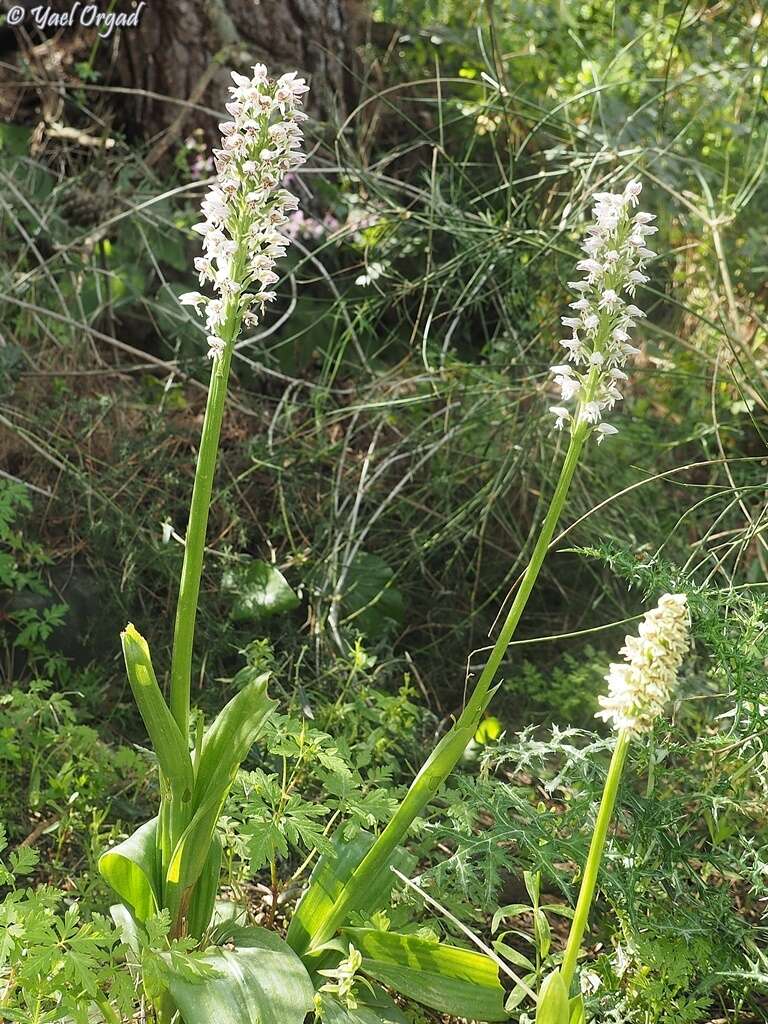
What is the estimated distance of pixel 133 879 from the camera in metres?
1.68

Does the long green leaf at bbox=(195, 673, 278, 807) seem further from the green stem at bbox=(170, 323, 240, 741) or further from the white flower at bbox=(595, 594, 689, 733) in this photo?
the white flower at bbox=(595, 594, 689, 733)

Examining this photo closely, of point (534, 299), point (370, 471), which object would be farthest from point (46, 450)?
point (534, 299)

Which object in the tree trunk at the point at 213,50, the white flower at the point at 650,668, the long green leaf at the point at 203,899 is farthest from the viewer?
the tree trunk at the point at 213,50

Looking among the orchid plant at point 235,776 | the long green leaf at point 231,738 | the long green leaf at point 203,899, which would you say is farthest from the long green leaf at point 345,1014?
the long green leaf at point 231,738

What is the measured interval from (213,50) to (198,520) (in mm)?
2898

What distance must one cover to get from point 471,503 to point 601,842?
161 cm

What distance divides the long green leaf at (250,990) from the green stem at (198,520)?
1.15 feet

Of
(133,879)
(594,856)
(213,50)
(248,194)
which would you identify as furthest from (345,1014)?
(213,50)

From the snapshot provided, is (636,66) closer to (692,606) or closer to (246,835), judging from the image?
(692,606)

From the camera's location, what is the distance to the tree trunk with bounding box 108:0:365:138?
3914mm

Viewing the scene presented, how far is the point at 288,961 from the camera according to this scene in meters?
1.65

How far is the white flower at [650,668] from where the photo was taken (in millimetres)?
1255

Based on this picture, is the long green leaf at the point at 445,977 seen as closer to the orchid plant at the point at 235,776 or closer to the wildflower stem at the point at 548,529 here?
the orchid plant at the point at 235,776

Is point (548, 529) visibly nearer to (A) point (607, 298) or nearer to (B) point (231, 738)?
(A) point (607, 298)
